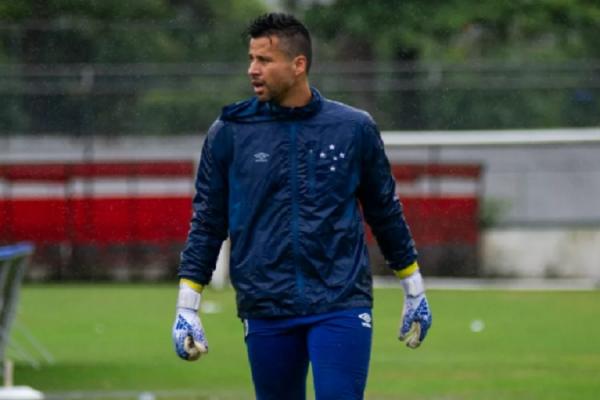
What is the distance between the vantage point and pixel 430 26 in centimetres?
2920

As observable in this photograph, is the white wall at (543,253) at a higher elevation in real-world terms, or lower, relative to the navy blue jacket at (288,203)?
lower

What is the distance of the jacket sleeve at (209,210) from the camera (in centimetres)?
617

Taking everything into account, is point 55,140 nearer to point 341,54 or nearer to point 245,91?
point 245,91

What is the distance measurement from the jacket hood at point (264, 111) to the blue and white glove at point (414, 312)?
76 centimetres

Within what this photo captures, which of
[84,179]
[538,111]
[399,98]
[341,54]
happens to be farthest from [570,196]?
[84,179]

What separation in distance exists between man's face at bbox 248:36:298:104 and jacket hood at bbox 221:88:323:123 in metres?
0.03

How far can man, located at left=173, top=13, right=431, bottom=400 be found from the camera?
6035 mm

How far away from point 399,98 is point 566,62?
2872 millimetres

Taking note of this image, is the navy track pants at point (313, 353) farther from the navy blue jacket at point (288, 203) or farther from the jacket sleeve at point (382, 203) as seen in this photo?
the jacket sleeve at point (382, 203)

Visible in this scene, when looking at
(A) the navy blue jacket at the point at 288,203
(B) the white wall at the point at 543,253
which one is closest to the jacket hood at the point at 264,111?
(A) the navy blue jacket at the point at 288,203

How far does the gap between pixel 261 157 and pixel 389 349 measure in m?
8.48

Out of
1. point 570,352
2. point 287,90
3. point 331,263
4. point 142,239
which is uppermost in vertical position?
point 287,90

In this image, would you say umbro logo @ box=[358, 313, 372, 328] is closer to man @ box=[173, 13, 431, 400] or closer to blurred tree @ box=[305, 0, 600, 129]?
man @ box=[173, 13, 431, 400]

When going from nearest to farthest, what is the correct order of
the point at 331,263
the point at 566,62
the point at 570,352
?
the point at 331,263 → the point at 570,352 → the point at 566,62
